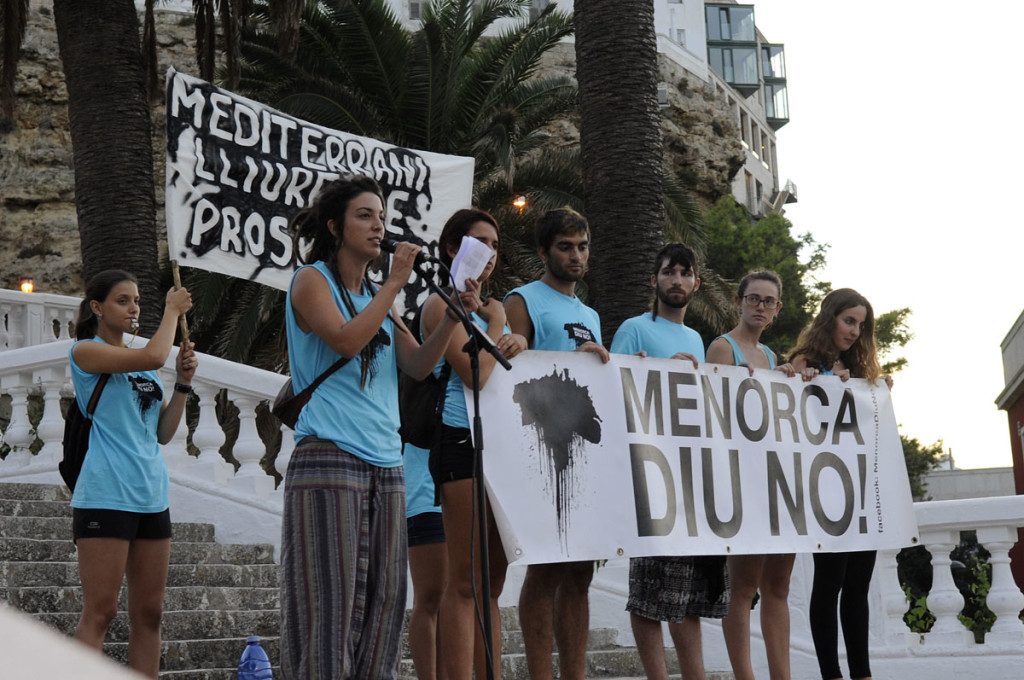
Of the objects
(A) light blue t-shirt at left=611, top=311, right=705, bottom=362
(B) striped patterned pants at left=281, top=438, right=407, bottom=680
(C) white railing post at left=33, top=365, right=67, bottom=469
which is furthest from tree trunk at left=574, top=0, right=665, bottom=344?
(B) striped patterned pants at left=281, top=438, right=407, bottom=680

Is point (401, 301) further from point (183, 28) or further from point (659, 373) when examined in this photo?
point (183, 28)

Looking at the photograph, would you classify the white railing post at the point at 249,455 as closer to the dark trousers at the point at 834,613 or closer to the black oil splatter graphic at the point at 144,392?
the black oil splatter graphic at the point at 144,392

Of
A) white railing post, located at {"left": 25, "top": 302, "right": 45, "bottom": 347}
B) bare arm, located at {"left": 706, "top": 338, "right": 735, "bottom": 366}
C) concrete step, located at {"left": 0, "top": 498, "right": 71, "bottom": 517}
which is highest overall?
white railing post, located at {"left": 25, "top": 302, "right": 45, "bottom": 347}

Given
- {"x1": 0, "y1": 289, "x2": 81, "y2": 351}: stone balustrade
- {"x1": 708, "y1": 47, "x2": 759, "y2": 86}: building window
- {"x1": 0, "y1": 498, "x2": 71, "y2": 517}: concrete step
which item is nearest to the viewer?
{"x1": 0, "y1": 498, "x2": 71, "y2": 517}: concrete step

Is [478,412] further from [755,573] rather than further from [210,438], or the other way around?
[210,438]

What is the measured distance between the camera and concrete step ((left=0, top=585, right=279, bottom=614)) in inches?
256

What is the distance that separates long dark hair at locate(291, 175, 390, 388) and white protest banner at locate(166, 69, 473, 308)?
308 cm

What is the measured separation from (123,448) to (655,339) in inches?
91.6

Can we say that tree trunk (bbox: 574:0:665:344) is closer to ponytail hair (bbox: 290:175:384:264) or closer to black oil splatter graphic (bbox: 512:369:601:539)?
black oil splatter graphic (bbox: 512:369:601:539)

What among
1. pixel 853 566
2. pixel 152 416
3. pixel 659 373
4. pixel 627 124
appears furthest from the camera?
pixel 627 124

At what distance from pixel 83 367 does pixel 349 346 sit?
191 centimetres

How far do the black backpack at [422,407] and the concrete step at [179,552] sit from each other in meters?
3.30

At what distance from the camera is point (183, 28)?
32812mm

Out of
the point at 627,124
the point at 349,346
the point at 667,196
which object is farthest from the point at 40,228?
the point at 349,346
